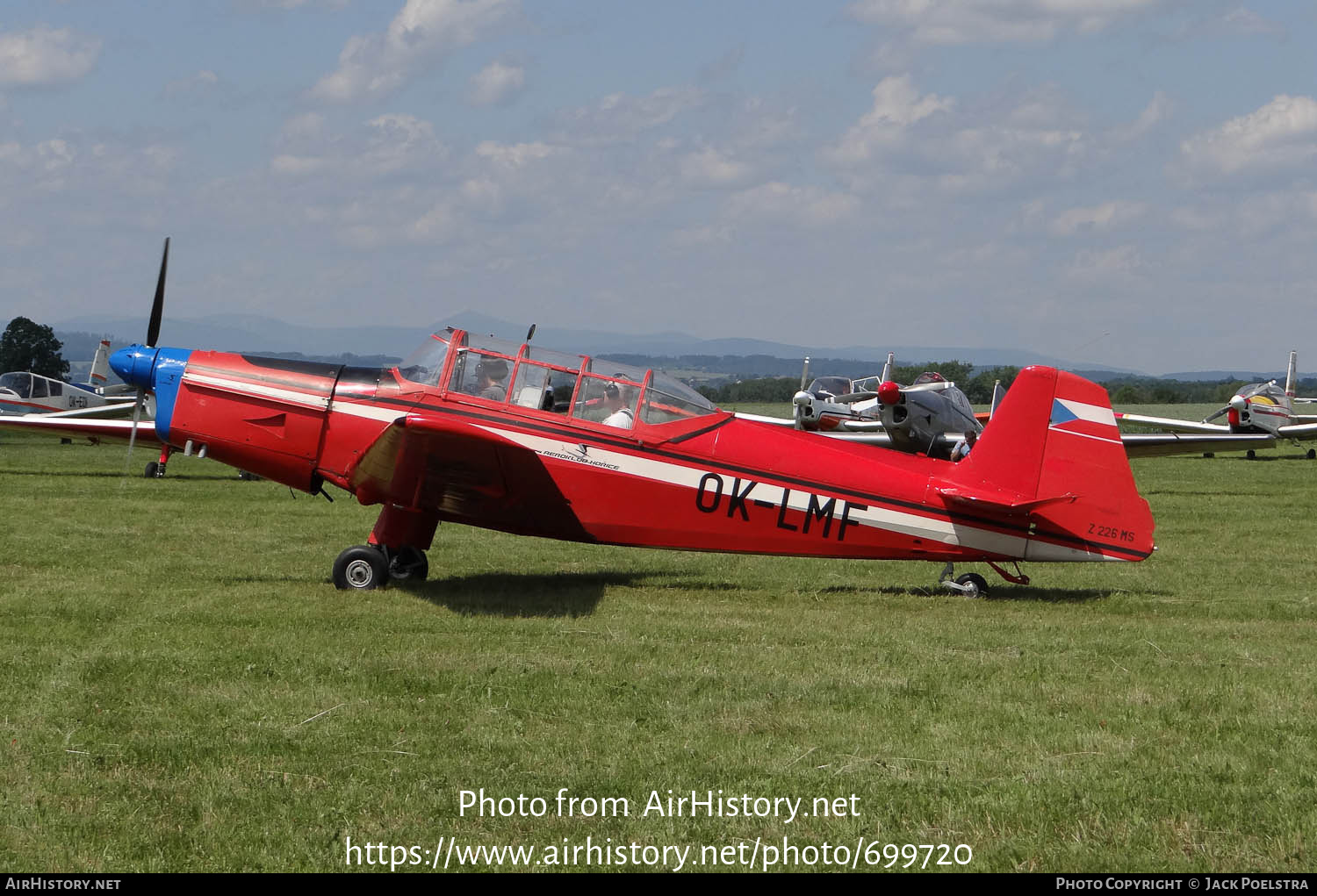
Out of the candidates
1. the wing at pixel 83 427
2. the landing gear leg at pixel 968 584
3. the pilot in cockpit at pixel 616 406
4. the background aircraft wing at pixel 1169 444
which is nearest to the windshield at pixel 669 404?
the pilot in cockpit at pixel 616 406

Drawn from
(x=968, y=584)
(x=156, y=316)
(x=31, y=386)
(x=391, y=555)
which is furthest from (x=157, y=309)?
(x=31, y=386)

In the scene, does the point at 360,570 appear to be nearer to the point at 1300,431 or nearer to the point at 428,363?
the point at 428,363

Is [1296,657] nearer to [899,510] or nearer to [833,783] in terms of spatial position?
[899,510]

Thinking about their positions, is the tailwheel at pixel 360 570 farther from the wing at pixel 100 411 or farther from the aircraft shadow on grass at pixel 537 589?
the wing at pixel 100 411

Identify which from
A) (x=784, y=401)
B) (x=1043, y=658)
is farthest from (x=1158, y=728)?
(x=784, y=401)

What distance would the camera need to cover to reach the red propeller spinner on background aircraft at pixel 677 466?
9.62 meters

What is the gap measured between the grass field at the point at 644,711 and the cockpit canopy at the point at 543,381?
158 centimetres

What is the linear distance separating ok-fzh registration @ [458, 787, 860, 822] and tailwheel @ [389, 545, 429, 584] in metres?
5.80

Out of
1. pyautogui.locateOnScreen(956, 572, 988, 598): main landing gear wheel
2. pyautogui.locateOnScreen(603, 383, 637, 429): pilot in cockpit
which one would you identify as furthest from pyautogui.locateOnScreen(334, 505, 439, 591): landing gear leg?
pyautogui.locateOnScreen(956, 572, 988, 598): main landing gear wheel

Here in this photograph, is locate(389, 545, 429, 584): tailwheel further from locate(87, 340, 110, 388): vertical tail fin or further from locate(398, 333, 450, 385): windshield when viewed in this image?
locate(87, 340, 110, 388): vertical tail fin

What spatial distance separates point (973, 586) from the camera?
10047mm

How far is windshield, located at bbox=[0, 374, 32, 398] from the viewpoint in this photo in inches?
1172

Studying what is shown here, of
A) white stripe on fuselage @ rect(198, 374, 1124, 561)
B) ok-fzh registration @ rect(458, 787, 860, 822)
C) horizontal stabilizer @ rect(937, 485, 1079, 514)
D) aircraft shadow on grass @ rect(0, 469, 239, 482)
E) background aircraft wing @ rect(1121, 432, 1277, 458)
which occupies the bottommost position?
aircraft shadow on grass @ rect(0, 469, 239, 482)

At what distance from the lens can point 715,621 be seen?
8.68 metres
